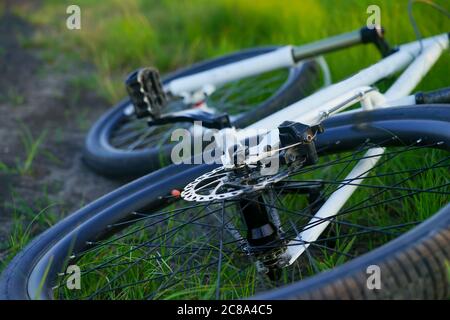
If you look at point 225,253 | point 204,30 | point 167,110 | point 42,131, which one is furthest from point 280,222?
point 204,30

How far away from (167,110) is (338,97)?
5.42 ft

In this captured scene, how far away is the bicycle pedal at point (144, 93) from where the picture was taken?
301 cm

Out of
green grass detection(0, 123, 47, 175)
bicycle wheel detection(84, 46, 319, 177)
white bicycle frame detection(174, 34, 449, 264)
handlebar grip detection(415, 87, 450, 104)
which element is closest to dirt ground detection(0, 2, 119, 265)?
green grass detection(0, 123, 47, 175)

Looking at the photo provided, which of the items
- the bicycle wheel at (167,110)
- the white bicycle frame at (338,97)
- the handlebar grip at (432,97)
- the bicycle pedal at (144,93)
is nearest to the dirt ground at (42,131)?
the bicycle wheel at (167,110)

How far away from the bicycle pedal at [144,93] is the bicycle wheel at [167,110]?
0.16m

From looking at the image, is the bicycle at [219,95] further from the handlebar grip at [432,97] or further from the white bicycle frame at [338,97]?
the handlebar grip at [432,97]

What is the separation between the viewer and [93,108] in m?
4.38

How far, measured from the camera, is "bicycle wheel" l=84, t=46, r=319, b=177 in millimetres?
3152

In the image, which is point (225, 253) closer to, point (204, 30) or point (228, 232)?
point (228, 232)

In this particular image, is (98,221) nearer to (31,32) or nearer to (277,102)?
(277,102)

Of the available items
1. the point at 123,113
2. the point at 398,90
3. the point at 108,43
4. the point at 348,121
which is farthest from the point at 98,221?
Result: the point at 108,43

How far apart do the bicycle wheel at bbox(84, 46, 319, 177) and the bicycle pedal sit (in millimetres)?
162

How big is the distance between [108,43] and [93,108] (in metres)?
0.97

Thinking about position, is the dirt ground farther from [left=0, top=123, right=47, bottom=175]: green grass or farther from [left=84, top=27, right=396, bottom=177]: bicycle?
[left=84, top=27, right=396, bottom=177]: bicycle
